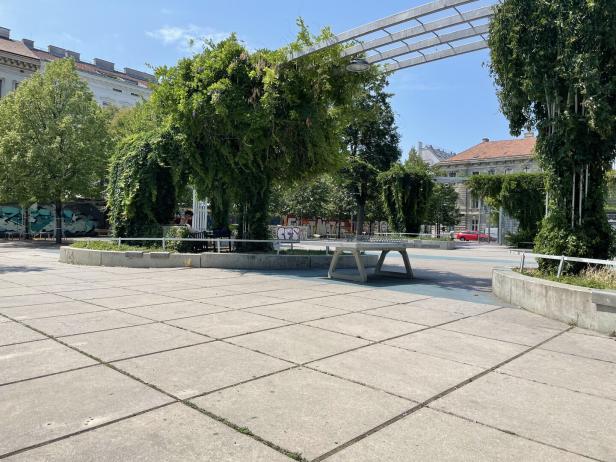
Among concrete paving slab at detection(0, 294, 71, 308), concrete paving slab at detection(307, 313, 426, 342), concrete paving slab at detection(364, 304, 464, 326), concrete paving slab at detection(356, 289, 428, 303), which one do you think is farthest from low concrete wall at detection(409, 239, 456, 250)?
concrete paving slab at detection(0, 294, 71, 308)

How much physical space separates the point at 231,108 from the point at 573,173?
8545 millimetres

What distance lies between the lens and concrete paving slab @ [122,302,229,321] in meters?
6.69

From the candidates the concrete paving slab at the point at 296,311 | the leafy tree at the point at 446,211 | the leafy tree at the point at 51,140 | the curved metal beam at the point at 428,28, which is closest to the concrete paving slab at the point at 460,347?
the concrete paving slab at the point at 296,311

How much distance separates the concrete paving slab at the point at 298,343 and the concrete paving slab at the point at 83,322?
1.77 meters

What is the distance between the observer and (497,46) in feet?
28.3

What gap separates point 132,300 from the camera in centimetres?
802

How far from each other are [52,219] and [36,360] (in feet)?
129

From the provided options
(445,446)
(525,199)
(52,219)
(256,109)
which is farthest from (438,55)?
(52,219)

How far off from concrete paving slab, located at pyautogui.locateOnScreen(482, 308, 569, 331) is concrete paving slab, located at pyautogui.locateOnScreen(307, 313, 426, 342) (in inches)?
58.1

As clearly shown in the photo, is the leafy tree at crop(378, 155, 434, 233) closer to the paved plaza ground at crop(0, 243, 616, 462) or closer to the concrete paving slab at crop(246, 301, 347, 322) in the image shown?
the paved plaza ground at crop(0, 243, 616, 462)

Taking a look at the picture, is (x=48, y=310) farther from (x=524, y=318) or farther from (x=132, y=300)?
(x=524, y=318)

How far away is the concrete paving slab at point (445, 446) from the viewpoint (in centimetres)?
282

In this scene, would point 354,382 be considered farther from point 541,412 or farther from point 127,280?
point 127,280

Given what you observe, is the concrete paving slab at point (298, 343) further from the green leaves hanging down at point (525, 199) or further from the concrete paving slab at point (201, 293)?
the green leaves hanging down at point (525, 199)
